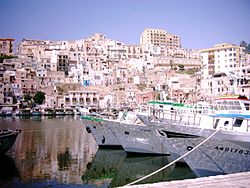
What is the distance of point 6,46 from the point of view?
202 ft

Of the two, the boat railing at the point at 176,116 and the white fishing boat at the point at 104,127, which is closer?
the boat railing at the point at 176,116

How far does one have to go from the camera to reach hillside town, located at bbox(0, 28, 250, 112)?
1582 inches

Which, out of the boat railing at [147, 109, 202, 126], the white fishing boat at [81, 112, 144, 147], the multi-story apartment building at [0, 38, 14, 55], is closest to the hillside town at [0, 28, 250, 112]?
the multi-story apartment building at [0, 38, 14, 55]

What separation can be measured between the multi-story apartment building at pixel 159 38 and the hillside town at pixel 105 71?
206mm

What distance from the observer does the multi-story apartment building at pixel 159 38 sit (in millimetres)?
76750

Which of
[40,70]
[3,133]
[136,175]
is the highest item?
[40,70]

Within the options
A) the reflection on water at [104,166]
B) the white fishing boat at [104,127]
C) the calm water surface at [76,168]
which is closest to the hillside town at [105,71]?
the white fishing boat at [104,127]

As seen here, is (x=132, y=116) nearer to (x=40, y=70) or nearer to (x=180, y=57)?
(x=40, y=70)

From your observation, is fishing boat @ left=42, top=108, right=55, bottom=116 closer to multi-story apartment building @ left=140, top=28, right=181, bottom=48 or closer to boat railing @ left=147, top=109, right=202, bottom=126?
multi-story apartment building @ left=140, top=28, right=181, bottom=48

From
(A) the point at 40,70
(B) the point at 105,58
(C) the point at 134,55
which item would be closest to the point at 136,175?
(A) the point at 40,70

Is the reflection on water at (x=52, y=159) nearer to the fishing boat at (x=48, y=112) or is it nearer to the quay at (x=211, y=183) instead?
the quay at (x=211, y=183)

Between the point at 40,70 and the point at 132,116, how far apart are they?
4335 cm

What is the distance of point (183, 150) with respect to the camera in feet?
29.0

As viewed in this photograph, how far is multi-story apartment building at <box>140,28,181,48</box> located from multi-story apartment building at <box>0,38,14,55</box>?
2769 cm
